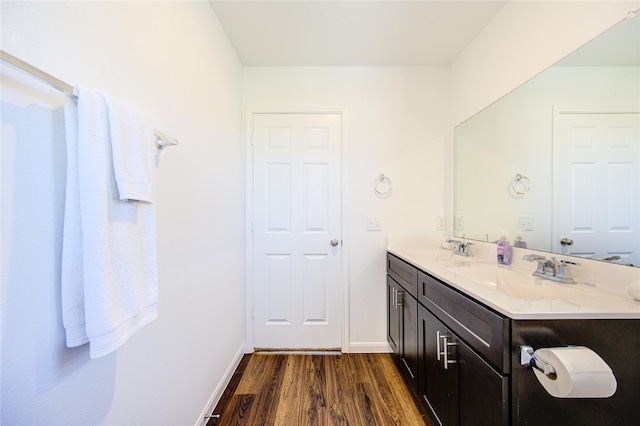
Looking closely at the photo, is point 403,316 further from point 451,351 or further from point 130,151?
point 130,151

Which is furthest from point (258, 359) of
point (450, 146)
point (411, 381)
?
point (450, 146)

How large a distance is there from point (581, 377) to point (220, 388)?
5.78 feet

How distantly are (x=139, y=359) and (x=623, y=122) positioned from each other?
2.08 meters

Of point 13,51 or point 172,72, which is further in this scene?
point 172,72

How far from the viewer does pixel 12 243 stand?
0.50m

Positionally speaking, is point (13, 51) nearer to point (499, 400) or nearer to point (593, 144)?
point (499, 400)

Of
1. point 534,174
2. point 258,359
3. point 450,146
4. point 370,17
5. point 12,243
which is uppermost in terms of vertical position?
point 370,17

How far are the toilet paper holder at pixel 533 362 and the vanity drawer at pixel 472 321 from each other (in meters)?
0.04

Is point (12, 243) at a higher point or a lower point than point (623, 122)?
lower

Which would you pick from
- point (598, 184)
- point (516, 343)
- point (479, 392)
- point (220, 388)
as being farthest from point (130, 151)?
point (598, 184)

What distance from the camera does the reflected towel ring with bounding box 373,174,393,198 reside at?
6.64ft

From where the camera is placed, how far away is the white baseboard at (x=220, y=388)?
4.23 ft

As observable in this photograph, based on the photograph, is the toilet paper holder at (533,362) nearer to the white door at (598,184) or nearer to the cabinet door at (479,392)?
the cabinet door at (479,392)

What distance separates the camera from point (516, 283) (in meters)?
1.17
